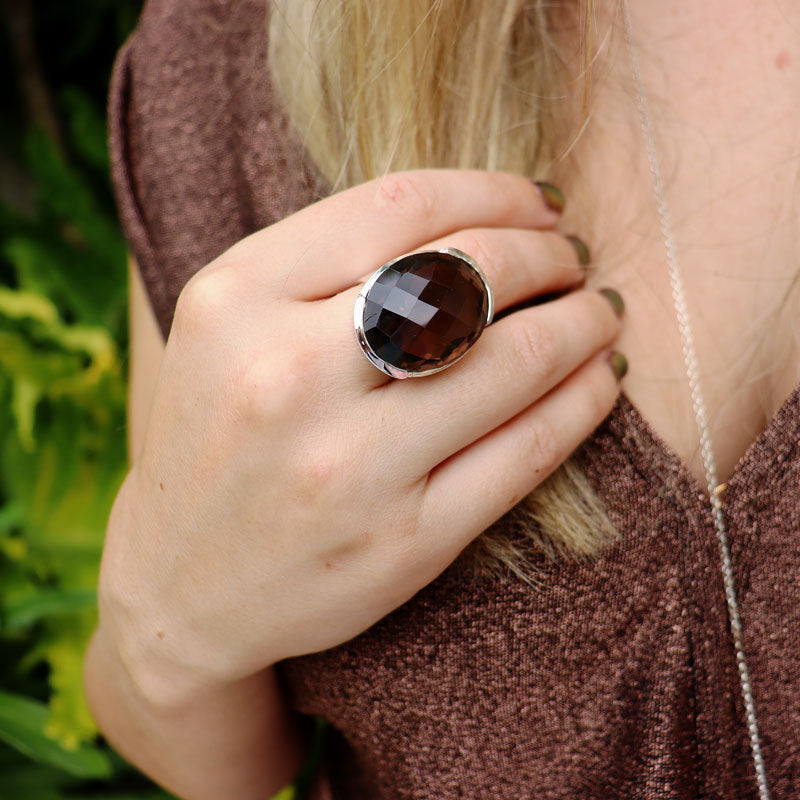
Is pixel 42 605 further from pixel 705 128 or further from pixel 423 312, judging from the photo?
pixel 705 128

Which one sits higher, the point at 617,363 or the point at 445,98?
the point at 445,98

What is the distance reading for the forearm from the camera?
2.29 ft

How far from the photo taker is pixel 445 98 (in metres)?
0.66

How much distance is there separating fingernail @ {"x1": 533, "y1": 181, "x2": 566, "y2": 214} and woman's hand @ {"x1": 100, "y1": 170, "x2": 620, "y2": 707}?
0.04m

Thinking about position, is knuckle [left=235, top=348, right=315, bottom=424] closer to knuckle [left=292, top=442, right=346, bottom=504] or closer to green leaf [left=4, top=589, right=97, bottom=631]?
knuckle [left=292, top=442, right=346, bottom=504]

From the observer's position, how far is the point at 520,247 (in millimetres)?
574

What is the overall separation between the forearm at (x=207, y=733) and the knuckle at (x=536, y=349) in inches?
15.2

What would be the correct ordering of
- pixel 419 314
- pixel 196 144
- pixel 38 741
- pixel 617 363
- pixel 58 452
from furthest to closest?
pixel 58 452, pixel 38 741, pixel 196 144, pixel 617 363, pixel 419 314

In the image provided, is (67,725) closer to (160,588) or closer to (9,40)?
(160,588)

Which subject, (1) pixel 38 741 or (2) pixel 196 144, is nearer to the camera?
(2) pixel 196 144

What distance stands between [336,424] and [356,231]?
0.46ft

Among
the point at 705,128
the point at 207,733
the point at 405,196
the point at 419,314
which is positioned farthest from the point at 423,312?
the point at 207,733

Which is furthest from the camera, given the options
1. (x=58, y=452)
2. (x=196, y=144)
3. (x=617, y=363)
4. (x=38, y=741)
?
(x=58, y=452)

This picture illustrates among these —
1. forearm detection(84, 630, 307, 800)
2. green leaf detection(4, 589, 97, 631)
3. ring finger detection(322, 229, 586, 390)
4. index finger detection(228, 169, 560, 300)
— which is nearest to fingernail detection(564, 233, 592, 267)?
ring finger detection(322, 229, 586, 390)
